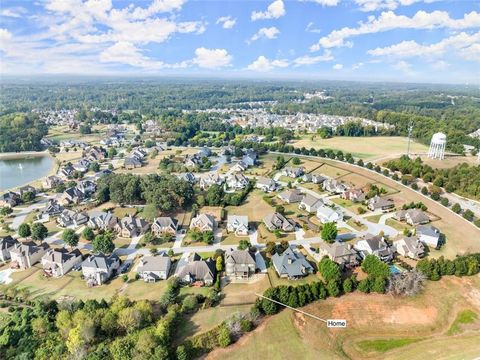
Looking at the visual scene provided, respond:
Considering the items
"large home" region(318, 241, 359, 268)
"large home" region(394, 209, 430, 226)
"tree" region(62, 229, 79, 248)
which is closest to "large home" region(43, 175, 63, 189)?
"tree" region(62, 229, 79, 248)

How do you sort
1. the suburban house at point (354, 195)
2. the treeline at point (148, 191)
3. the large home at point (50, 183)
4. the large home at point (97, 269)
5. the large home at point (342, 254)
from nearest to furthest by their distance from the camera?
the large home at point (97, 269) → the large home at point (342, 254) → the treeline at point (148, 191) → the suburban house at point (354, 195) → the large home at point (50, 183)

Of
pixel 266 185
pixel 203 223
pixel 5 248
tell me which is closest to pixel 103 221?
pixel 5 248

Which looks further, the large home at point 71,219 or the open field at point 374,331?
the large home at point 71,219

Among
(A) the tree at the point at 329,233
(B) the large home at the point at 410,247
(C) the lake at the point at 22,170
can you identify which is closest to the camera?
(B) the large home at the point at 410,247

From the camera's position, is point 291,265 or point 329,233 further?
point 329,233

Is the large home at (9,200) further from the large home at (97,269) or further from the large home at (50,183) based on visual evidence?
the large home at (97,269)

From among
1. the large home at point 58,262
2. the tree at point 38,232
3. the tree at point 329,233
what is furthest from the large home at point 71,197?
the tree at point 329,233

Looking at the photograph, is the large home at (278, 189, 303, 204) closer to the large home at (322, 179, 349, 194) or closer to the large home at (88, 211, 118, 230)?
the large home at (322, 179, 349, 194)

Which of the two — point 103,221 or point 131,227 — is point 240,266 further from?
point 103,221
